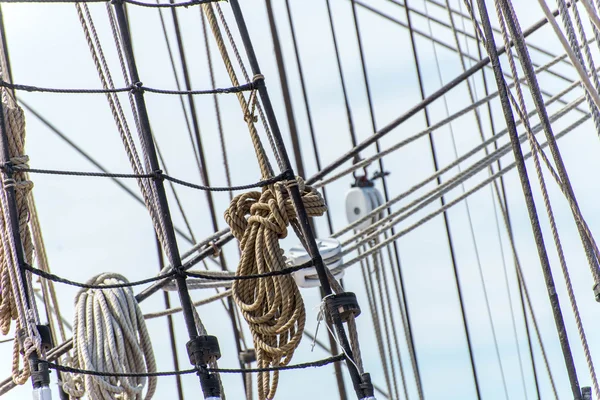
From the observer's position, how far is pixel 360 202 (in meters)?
7.19

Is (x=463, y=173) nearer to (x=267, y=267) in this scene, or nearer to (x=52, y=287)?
(x=267, y=267)

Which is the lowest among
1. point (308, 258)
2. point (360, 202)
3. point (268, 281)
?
point (268, 281)

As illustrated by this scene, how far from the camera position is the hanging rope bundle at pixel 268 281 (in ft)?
11.5

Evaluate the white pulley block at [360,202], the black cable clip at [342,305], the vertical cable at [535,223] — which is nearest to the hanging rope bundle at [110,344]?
the black cable clip at [342,305]

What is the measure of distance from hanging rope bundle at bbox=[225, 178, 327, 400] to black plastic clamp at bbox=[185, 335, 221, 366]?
0.15 metres

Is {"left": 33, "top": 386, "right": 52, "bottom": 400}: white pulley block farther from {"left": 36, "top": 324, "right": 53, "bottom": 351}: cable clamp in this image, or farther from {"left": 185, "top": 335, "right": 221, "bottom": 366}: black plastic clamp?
{"left": 185, "top": 335, "right": 221, "bottom": 366}: black plastic clamp

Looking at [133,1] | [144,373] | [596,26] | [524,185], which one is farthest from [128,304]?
[596,26]

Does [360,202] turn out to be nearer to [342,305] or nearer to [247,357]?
[247,357]

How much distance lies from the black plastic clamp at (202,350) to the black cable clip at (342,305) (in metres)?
0.37

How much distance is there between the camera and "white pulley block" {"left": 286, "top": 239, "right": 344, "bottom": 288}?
4461mm

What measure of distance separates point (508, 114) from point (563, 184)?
10.0 inches

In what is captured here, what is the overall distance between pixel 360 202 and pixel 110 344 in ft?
12.0

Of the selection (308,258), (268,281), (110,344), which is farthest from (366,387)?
(308,258)

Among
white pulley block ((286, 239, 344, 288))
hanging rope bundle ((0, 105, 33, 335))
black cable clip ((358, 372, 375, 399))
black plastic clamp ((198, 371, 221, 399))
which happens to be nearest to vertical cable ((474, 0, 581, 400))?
black cable clip ((358, 372, 375, 399))
